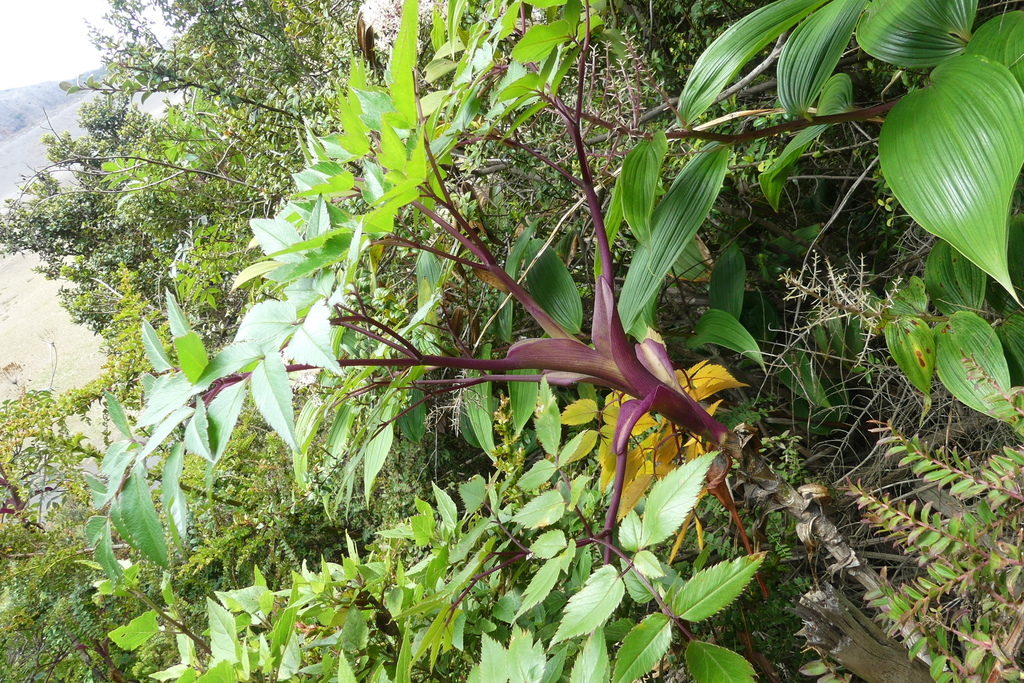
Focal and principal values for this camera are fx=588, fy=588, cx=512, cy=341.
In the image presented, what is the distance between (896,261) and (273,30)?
2.00 metres

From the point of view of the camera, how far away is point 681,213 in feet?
1.50

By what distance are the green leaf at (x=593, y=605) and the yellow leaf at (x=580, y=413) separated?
8.0 inches

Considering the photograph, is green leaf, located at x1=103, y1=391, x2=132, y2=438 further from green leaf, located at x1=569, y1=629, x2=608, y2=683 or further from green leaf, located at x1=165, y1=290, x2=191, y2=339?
green leaf, located at x1=569, y1=629, x2=608, y2=683

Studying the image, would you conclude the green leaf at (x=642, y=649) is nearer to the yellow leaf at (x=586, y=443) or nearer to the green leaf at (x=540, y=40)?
the yellow leaf at (x=586, y=443)

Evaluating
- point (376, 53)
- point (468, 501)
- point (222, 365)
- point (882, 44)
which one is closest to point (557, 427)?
point (468, 501)

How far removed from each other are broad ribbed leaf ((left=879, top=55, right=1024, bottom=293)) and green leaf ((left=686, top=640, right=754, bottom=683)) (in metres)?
0.24

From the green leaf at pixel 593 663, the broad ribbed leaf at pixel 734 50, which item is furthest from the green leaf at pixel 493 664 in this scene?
the broad ribbed leaf at pixel 734 50

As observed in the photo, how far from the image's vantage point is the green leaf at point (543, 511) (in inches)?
15.8

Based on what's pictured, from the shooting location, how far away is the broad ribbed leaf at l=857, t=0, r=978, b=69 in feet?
1.28

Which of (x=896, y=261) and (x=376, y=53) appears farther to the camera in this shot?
(x=376, y=53)

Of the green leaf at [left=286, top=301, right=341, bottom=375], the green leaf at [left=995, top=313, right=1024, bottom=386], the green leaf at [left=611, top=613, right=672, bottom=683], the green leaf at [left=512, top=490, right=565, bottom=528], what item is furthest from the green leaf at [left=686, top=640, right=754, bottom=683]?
the green leaf at [left=995, top=313, right=1024, bottom=386]

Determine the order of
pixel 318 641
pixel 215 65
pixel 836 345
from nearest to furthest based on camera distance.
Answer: pixel 318 641
pixel 836 345
pixel 215 65

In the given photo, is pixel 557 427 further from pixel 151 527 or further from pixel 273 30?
pixel 273 30

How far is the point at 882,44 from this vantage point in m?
0.40
